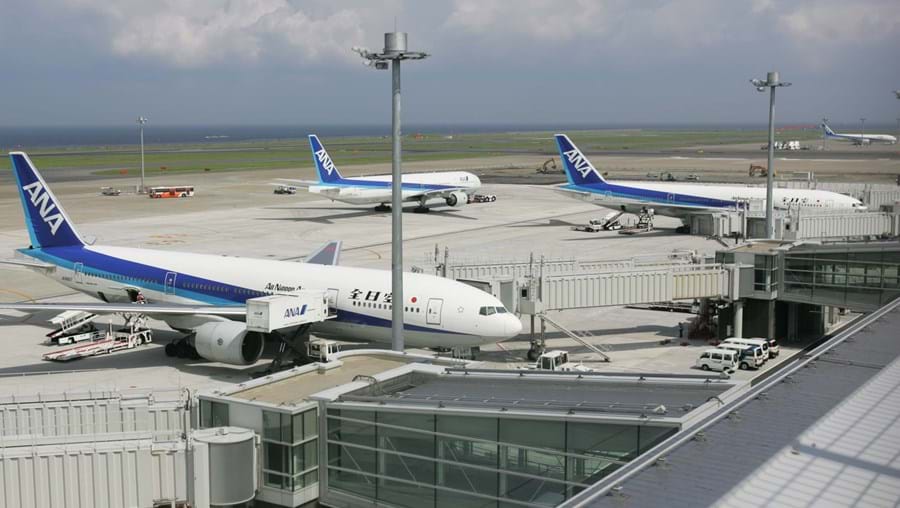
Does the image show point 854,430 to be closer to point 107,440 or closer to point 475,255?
point 107,440

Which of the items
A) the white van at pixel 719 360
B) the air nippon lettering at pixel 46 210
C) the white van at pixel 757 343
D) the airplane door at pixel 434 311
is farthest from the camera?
the air nippon lettering at pixel 46 210

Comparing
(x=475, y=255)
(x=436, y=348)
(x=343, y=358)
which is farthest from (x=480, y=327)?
(x=475, y=255)

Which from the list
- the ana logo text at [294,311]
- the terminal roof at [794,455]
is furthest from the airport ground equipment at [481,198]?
the terminal roof at [794,455]

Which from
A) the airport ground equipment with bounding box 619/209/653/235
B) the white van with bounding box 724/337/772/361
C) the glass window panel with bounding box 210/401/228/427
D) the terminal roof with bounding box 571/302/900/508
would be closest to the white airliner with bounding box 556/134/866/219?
the airport ground equipment with bounding box 619/209/653/235

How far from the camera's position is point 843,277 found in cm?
4212

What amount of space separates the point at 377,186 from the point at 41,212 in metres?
50.5

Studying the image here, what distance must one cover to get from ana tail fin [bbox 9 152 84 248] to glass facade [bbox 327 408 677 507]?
31.1m

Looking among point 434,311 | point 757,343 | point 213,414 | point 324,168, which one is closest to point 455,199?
point 324,168

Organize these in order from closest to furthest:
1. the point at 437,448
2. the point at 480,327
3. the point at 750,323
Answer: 1. the point at 437,448
2. the point at 480,327
3. the point at 750,323

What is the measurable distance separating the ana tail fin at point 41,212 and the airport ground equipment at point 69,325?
13.9ft

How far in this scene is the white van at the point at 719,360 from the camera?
38.6 m

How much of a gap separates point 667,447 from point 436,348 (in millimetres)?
24396

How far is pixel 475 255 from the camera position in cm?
7012

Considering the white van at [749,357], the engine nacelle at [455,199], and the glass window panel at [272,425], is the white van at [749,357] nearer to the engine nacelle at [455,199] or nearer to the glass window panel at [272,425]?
the glass window panel at [272,425]
